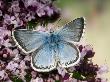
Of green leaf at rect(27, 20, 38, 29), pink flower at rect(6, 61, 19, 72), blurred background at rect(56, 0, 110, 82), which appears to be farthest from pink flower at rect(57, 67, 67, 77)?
blurred background at rect(56, 0, 110, 82)

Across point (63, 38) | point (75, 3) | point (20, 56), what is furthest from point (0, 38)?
point (75, 3)

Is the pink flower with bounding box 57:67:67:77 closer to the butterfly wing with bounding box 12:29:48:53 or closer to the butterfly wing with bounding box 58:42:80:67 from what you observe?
the butterfly wing with bounding box 58:42:80:67

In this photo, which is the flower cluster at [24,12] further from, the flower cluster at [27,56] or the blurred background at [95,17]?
the blurred background at [95,17]

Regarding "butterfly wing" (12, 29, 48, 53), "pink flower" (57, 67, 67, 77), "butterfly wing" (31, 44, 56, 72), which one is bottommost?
"pink flower" (57, 67, 67, 77)

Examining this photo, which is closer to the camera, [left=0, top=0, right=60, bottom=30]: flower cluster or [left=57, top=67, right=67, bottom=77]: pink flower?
[left=57, top=67, right=67, bottom=77]: pink flower

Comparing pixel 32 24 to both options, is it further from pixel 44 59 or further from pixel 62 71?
pixel 44 59
